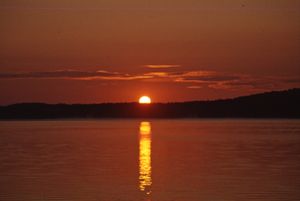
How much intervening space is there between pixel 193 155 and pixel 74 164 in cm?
1290

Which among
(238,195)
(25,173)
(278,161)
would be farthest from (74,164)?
(238,195)

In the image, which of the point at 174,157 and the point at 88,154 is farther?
the point at 88,154

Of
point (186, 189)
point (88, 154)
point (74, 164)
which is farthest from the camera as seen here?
point (88, 154)

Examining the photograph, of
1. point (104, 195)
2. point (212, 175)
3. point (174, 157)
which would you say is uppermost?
point (174, 157)

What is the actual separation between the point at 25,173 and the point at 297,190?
55.2ft

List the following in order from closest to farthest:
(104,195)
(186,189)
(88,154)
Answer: (104,195)
(186,189)
(88,154)

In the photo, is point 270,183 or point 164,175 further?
point 164,175

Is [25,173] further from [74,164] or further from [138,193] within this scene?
[138,193]

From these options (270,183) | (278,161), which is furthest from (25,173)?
(278,161)

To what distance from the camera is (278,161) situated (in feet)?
163

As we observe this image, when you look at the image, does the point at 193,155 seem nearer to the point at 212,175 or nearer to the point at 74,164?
the point at 74,164

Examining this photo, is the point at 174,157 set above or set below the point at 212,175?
above

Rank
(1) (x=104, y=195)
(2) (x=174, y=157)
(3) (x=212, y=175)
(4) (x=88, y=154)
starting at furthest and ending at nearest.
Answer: (4) (x=88, y=154), (2) (x=174, y=157), (3) (x=212, y=175), (1) (x=104, y=195)

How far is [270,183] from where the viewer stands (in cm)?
3628
